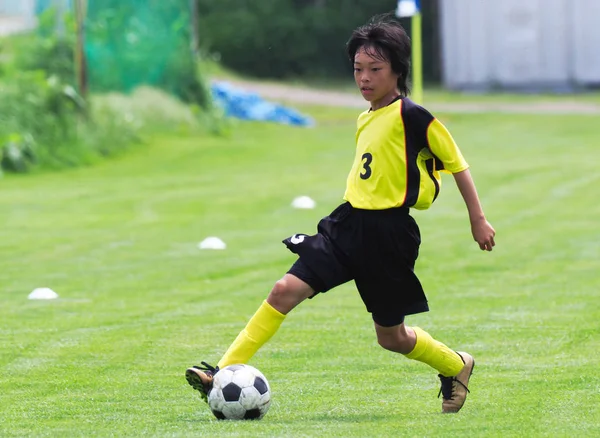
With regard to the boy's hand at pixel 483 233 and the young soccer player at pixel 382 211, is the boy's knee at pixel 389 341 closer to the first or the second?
the young soccer player at pixel 382 211

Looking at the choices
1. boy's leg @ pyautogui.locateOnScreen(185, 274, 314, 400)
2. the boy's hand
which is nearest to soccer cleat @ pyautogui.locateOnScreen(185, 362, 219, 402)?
boy's leg @ pyautogui.locateOnScreen(185, 274, 314, 400)

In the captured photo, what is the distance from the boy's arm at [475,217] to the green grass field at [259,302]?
2.67 ft

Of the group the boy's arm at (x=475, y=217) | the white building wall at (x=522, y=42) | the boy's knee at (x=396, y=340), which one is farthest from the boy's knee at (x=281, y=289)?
the white building wall at (x=522, y=42)

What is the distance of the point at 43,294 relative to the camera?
10.7 meters

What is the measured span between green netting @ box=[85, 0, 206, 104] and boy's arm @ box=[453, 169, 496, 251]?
19932 mm

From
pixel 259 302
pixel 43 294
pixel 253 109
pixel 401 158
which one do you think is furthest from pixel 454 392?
pixel 253 109

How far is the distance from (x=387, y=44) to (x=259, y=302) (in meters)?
4.51

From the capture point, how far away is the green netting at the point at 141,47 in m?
25.5

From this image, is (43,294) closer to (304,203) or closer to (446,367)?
(446,367)

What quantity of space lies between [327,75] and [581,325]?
32148mm

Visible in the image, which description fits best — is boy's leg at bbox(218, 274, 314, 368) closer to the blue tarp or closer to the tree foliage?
the blue tarp

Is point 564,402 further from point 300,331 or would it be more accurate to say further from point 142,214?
point 142,214

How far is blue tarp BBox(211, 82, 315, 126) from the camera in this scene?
30.0 m

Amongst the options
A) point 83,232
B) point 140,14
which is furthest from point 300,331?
point 140,14
